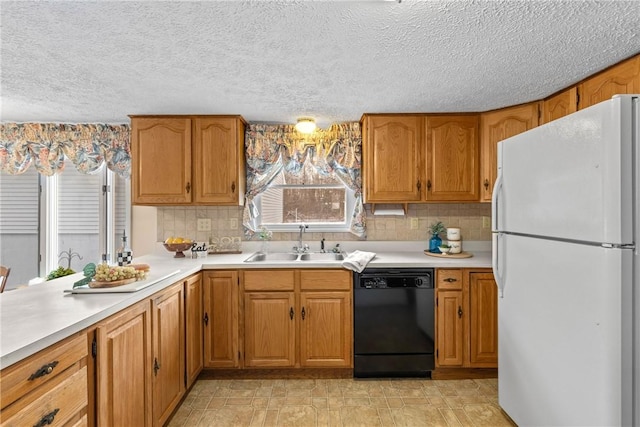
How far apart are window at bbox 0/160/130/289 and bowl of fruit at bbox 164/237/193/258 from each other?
70 centimetres

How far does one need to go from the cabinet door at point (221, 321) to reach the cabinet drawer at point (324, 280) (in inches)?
21.3

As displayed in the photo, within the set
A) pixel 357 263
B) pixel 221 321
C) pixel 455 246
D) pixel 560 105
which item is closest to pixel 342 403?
pixel 357 263

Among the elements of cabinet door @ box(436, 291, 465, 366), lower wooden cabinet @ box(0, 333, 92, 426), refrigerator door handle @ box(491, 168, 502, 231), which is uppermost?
refrigerator door handle @ box(491, 168, 502, 231)

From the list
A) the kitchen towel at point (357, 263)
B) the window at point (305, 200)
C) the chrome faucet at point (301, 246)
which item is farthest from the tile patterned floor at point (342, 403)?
the window at point (305, 200)

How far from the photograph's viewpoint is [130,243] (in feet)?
10.0

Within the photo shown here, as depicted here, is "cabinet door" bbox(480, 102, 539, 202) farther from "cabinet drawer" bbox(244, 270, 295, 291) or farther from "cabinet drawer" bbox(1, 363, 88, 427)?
"cabinet drawer" bbox(1, 363, 88, 427)

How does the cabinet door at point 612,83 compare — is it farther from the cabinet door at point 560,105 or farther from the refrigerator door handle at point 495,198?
the refrigerator door handle at point 495,198

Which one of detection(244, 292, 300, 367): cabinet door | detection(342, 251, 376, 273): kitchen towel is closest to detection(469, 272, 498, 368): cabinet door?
detection(342, 251, 376, 273): kitchen towel

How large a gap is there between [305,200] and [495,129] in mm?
1811

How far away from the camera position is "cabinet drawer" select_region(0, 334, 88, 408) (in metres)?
0.88

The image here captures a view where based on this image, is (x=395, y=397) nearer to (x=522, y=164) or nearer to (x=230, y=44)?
(x=522, y=164)

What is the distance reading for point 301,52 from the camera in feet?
5.32

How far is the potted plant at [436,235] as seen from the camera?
9.48 ft

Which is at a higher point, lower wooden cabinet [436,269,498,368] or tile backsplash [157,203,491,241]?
tile backsplash [157,203,491,241]
